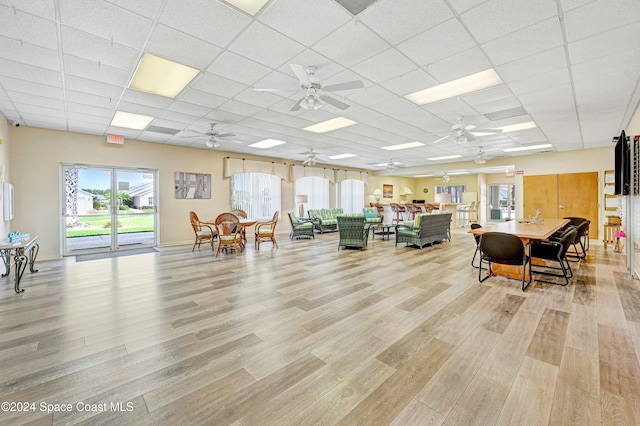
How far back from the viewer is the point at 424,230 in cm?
686

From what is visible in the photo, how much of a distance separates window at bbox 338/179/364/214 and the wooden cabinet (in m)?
6.61

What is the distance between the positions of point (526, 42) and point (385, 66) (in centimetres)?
146

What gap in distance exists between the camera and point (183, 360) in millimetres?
2098

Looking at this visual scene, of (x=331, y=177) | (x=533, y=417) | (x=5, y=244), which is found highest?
(x=331, y=177)

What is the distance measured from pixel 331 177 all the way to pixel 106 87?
29.3 feet

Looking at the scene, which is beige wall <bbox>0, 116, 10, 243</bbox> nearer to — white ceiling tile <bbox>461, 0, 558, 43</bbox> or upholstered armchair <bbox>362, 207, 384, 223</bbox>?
white ceiling tile <bbox>461, 0, 558, 43</bbox>

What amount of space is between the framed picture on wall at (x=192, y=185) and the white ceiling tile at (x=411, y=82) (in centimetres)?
634

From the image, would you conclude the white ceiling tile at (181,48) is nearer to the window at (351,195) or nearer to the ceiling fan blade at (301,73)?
the ceiling fan blade at (301,73)

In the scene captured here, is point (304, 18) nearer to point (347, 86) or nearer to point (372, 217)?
point (347, 86)

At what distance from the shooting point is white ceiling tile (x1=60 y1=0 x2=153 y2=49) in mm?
2348

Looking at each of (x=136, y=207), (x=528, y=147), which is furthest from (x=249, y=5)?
(x=528, y=147)

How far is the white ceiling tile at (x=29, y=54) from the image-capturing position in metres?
2.85

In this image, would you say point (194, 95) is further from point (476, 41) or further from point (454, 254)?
point (454, 254)

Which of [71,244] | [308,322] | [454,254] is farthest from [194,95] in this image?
[454,254]
